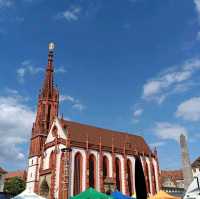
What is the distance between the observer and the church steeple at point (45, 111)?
5453 centimetres

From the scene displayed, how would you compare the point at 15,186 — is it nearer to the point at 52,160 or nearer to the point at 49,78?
the point at 52,160

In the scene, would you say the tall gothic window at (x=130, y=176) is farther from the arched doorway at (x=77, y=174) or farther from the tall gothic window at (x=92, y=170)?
the arched doorway at (x=77, y=174)

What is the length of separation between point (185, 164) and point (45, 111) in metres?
37.4

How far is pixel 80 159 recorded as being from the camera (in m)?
43.8

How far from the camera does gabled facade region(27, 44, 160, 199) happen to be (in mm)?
41750

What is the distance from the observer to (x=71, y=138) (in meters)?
44.5

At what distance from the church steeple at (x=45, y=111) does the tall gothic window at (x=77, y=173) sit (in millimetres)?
11885

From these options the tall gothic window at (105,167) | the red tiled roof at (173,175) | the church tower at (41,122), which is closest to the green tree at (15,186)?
the church tower at (41,122)

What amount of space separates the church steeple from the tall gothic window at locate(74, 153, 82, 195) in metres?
11.9

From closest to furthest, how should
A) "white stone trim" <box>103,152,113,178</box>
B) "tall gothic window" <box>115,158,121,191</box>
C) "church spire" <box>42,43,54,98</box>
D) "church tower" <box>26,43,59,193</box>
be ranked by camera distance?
1. "white stone trim" <box>103,152,113,178</box>
2. "tall gothic window" <box>115,158,121,191</box>
3. "church tower" <box>26,43,59,193</box>
4. "church spire" <box>42,43,54,98</box>

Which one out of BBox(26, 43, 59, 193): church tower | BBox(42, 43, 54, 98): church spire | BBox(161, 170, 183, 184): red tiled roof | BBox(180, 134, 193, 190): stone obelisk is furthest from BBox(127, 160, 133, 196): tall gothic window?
BBox(161, 170, 183, 184): red tiled roof

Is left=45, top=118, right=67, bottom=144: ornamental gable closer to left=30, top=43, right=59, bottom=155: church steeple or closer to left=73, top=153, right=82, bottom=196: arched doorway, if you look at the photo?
left=73, top=153, right=82, bottom=196: arched doorway

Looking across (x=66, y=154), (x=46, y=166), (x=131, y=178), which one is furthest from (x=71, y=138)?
(x=131, y=178)

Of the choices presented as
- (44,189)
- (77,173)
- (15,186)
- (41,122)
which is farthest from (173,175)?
(44,189)
